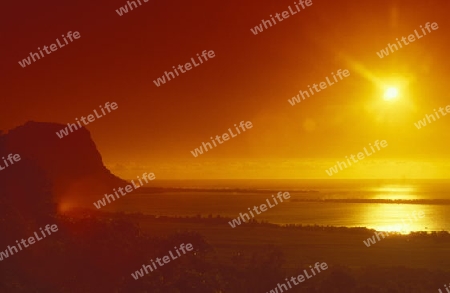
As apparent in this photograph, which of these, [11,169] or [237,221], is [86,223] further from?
[237,221]

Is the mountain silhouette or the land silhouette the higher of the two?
the mountain silhouette

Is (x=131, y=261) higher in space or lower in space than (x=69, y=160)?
lower

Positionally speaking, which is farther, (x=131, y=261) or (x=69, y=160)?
(x=69, y=160)

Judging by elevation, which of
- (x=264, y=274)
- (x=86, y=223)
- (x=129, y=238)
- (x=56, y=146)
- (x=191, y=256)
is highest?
(x=56, y=146)

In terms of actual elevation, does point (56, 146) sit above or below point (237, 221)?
above

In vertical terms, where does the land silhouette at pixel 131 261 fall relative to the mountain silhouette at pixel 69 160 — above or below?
below

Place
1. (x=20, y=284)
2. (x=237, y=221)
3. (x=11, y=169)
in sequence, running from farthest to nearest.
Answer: (x=237, y=221)
(x=11, y=169)
(x=20, y=284)

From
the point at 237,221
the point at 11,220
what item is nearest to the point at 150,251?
the point at 11,220

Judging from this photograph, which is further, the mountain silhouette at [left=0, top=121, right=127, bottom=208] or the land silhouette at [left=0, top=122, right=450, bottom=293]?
the mountain silhouette at [left=0, top=121, right=127, bottom=208]

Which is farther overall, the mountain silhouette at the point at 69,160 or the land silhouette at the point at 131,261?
the mountain silhouette at the point at 69,160

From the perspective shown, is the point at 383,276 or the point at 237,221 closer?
the point at 383,276

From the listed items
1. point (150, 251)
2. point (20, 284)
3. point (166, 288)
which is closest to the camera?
point (20, 284)
